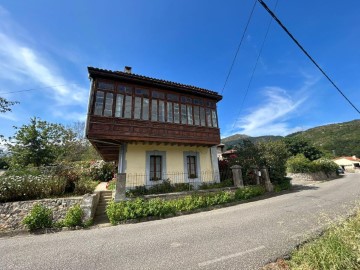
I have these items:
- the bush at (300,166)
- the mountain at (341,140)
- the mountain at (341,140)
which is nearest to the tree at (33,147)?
the bush at (300,166)

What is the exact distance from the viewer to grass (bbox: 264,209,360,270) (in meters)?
3.18

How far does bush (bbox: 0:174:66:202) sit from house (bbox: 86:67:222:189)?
2911 mm

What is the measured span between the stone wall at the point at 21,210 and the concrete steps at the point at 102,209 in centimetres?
133

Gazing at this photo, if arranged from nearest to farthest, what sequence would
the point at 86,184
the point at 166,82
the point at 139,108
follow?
the point at 86,184, the point at 139,108, the point at 166,82

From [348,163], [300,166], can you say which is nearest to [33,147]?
[300,166]

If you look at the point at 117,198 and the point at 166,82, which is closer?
the point at 117,198

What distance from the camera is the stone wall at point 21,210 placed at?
8.52 metres

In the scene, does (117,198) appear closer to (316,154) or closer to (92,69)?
(92,69)

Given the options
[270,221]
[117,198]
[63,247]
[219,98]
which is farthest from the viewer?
[219,98]

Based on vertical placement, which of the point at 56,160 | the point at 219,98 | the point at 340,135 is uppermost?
the point at 340,135

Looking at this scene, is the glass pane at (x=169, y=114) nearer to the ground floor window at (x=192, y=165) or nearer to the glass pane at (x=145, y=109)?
the glass pane at (x=145, y=109)

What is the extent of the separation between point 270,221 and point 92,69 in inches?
471

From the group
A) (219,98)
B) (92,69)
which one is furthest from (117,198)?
(219,98)

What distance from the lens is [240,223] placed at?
7.22 metres
